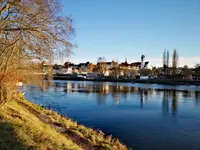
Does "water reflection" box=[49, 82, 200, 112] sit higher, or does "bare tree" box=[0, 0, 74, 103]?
"bare tree" box=[0, 0, 74, 103]

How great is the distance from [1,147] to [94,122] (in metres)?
9.69

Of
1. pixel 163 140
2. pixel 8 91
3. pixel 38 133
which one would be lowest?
pixel 163 140

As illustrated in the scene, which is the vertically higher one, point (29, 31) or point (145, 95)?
point (29, 31)

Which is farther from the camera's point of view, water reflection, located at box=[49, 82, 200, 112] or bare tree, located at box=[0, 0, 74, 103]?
water reflection, located at box=[49, 82, 200, 112]

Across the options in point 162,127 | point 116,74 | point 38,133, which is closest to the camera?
point 38,133

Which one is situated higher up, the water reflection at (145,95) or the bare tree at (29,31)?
the bare tree at (29,31)

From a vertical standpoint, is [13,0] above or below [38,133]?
above

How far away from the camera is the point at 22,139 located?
17.9ft

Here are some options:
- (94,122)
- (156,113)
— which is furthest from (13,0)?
(156,113)

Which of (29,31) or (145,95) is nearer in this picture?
(29,31)

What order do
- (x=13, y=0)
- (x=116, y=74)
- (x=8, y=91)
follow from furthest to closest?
(x=116, y=74) → (x=13, y=0) → (x=8, y=91)

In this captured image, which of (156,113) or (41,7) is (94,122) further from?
(41,7)

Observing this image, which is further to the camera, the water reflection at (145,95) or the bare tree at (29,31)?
the water reflection at (145,95)

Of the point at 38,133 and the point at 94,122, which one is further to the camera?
the point at 94,122
